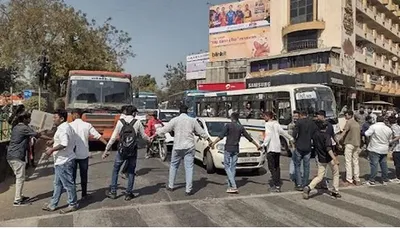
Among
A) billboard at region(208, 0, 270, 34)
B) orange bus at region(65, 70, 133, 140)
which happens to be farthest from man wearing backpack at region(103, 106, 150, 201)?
billboard at region(208, 0, 270, 34)

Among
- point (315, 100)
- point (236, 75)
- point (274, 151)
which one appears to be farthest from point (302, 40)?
point (274, 151)

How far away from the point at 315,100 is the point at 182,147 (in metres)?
9.01

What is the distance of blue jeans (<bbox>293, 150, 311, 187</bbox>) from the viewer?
8289 millimetres

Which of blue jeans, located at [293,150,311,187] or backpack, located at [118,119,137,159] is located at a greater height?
backpack, located at [118,119,137,159]

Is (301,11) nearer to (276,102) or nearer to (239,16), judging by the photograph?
(239,16)

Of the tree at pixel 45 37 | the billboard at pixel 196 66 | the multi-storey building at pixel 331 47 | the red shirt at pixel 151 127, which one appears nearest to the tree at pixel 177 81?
the billboard at pixel 196 66

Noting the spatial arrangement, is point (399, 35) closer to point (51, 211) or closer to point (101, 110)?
point (101, 110)

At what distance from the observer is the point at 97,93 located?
1515cm

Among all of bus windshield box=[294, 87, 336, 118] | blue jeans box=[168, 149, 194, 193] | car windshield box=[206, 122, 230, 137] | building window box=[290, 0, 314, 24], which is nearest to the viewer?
blue jeans box=[168, 149, 194, 193]

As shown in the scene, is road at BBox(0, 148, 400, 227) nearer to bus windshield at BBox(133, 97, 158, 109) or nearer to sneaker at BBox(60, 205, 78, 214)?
sneaker at BBox(60, 205, 78, 214)

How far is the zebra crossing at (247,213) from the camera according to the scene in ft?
19.1

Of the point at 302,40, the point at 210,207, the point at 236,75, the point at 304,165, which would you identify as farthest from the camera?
the point at 236,75

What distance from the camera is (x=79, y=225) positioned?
5.65 m

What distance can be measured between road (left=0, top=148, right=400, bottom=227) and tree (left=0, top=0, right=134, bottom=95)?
19869 mm
